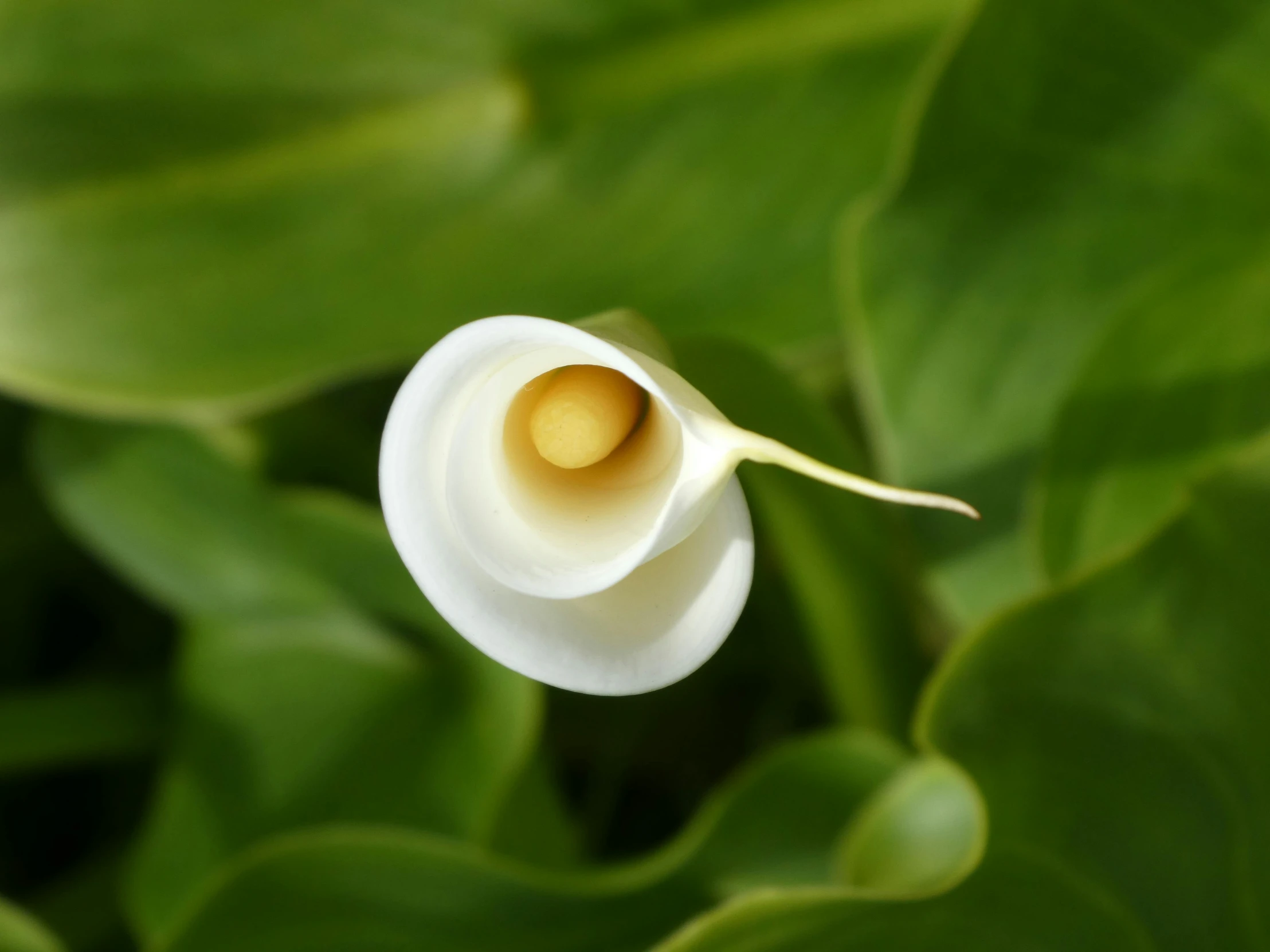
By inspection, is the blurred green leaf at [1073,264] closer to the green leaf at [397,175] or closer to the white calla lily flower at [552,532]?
the green leaf at [397,175]

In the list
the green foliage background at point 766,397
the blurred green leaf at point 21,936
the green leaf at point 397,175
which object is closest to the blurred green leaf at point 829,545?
the green foliage background at point 766,397

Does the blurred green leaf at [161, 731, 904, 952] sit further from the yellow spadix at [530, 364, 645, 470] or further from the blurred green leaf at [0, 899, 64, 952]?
the yellow spadix at [530, 364, 645, 470]

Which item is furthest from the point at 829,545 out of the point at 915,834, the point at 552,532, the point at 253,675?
the point at 253,675

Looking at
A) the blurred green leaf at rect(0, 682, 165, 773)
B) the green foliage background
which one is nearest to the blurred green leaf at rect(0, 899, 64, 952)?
the green foliage background

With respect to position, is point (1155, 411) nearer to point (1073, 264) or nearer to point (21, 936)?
point (1073, 264)

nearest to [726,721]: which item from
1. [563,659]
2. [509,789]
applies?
[509,789]

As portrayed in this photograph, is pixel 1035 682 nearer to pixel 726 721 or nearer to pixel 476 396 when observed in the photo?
pixel 476 396
